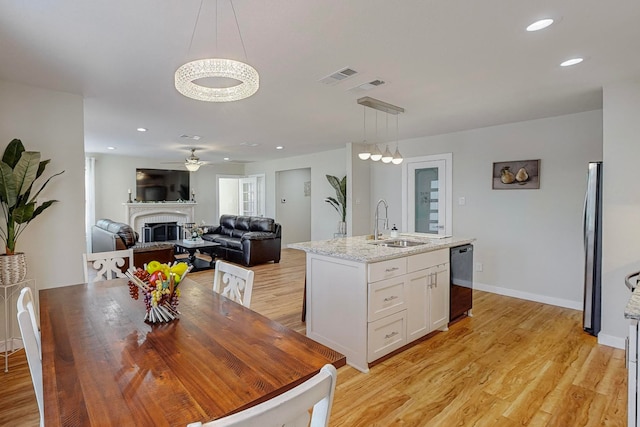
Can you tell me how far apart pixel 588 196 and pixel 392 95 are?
7.04 feet

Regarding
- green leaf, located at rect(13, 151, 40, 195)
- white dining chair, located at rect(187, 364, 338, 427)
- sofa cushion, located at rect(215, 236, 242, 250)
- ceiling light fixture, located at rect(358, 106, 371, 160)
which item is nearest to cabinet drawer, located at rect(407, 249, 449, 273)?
ceiling light fixture, located at rect(358, 106, 371, 160)

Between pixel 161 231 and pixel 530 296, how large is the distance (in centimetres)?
807

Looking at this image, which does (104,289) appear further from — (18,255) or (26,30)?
(26,30)

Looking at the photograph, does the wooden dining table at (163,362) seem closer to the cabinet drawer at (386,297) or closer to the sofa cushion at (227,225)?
the cabinet drawer at (386,297)

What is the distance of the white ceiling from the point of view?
186 centimetres

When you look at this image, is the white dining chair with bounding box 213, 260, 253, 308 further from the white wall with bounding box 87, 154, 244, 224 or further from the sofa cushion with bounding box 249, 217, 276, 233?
the white wall with bounding box 87, 154, 244, 224

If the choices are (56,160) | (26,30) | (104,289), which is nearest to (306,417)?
(104,289)

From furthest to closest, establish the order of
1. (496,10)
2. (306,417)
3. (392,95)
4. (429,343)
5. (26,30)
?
(392,95)
(429,343)
(26,30)
(496,10)
(306,417)

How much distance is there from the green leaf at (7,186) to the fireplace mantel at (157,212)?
18.4 ft

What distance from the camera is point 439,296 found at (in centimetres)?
333

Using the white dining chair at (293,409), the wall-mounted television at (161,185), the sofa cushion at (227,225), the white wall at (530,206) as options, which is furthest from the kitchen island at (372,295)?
the wall-mounted television at (161,185)

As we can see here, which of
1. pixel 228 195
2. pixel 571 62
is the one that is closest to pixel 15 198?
pixel 571 62

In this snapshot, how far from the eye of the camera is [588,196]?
324 cm

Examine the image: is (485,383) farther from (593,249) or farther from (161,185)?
(161,185)
